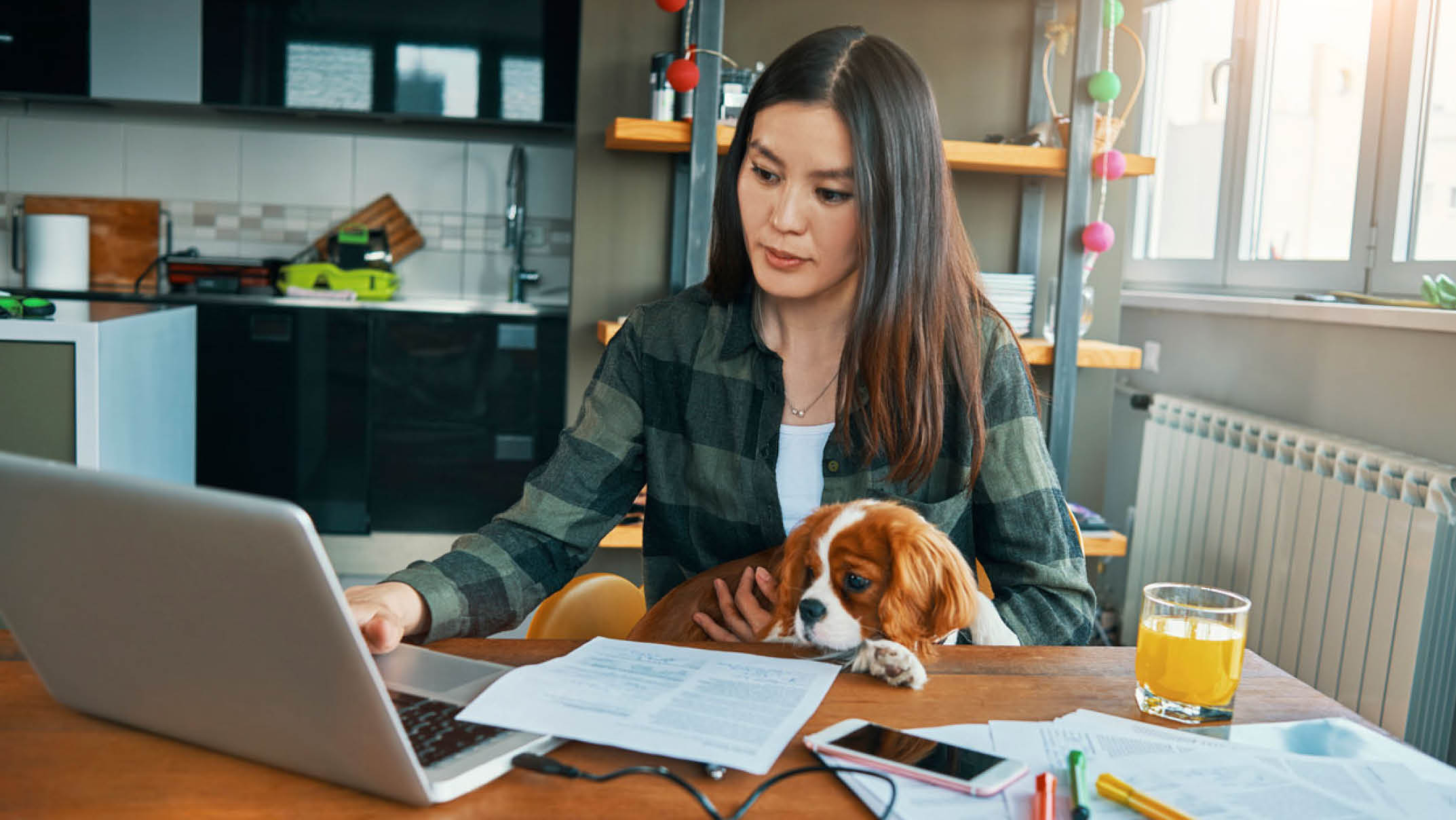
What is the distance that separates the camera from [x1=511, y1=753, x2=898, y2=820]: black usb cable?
2.18 ft

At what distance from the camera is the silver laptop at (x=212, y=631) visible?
0.57 metres

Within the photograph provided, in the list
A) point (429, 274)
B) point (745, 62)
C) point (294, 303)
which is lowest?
point (294, 303)

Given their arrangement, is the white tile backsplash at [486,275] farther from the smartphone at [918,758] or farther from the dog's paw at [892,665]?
the smartphone at [918,758]

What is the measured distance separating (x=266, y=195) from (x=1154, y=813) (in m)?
4.06

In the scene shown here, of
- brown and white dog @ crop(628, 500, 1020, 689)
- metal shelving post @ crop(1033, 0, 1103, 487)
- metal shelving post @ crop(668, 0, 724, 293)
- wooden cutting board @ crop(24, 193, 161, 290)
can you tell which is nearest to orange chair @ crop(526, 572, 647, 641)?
brown and white dog @ crop(628, 500, 1020, 689)

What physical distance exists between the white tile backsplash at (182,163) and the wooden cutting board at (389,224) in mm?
387

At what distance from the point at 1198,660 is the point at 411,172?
12.3ft

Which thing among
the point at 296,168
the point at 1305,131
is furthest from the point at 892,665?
the point at 296,168

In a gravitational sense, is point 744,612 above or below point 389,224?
below

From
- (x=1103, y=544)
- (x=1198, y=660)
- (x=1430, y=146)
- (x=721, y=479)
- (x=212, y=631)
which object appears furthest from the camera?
(x=1103, y=544)

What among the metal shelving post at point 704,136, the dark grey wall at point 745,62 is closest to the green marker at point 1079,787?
the metal shelving post at point 704,136

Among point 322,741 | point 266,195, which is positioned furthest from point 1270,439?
point 266,195

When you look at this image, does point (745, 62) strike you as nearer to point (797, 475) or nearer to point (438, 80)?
point (438, 80)

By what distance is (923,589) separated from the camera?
3.50 ft
